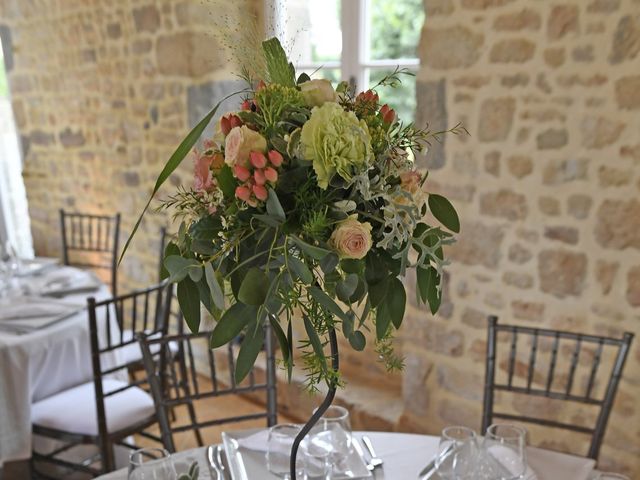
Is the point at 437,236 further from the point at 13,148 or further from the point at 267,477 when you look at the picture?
the point at 13,148

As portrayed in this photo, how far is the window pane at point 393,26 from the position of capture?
3023 millimetres

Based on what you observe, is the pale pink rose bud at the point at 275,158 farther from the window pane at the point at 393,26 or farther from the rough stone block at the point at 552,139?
the window pane at the point at 393,26

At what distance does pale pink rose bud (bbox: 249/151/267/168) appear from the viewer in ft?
3.02

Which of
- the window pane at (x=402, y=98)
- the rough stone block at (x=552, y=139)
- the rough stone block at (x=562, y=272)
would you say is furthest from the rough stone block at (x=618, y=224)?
the window pane at (x=402, y=98)

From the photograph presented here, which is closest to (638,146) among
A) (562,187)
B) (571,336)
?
(562,187)

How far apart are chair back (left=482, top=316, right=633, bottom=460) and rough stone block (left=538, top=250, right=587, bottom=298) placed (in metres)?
0.18

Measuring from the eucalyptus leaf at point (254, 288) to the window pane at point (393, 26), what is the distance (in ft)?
7.81

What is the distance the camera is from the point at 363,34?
3004mm

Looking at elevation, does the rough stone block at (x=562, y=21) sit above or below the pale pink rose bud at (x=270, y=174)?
above

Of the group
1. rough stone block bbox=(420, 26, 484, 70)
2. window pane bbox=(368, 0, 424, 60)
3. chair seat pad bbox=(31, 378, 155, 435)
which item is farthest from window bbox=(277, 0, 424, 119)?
chair seat pad bbox=(31, 378, 155, 435)

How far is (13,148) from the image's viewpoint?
4781mm

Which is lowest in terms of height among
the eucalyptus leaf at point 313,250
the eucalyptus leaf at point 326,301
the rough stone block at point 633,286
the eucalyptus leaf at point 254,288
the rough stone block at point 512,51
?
the rough stone block at point 633,286

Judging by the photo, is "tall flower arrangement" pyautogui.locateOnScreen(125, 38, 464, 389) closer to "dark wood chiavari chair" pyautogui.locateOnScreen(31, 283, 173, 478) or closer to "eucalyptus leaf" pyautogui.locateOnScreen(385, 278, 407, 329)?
"eucalyptus leaf" pyautogui.locateOnScreen(385, 278, 407, 329)

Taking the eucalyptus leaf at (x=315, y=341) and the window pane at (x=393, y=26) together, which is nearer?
the eucalyptus leaf at (x=315, y=341)
